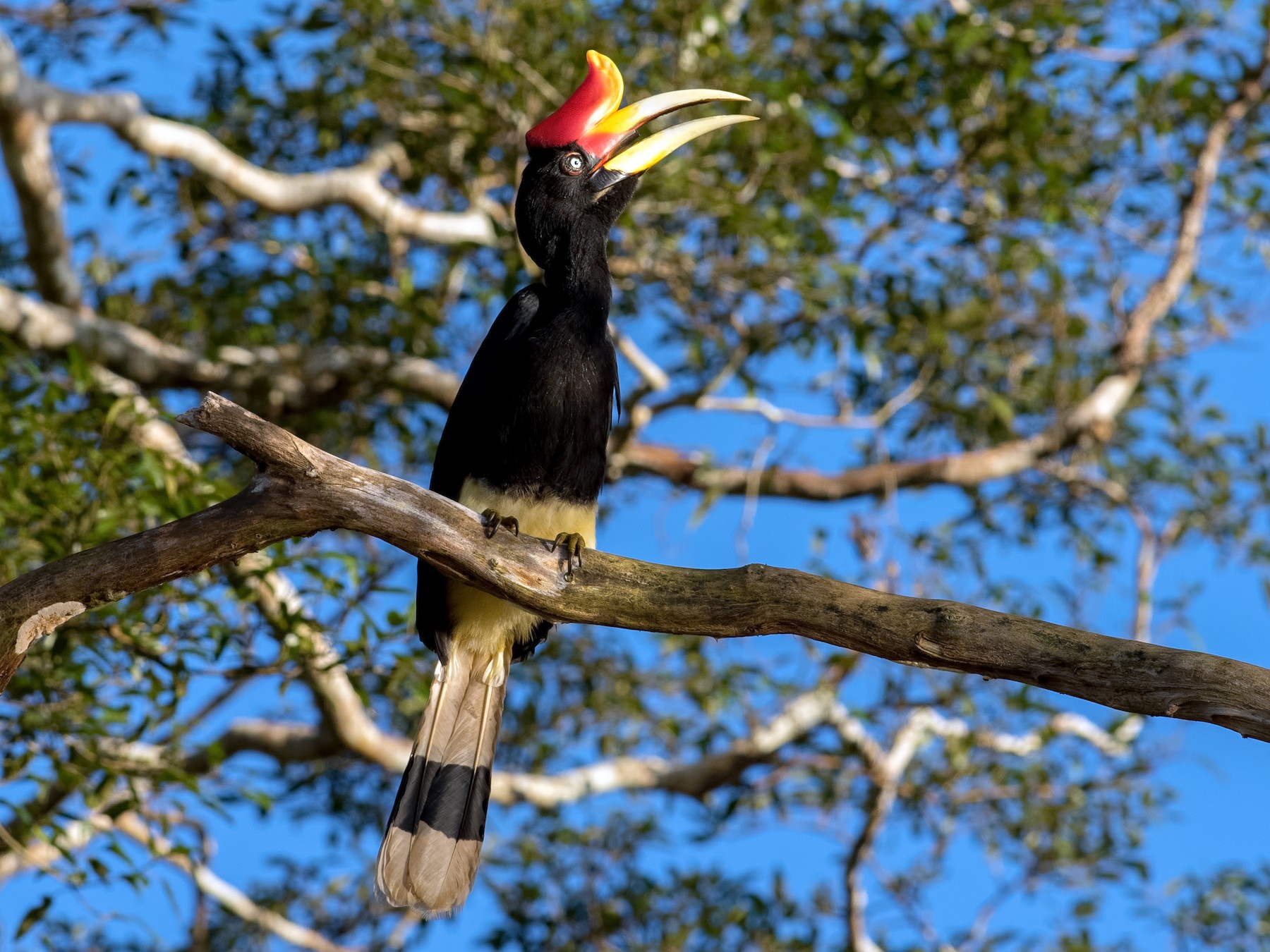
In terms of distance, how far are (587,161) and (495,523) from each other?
44.8 inches

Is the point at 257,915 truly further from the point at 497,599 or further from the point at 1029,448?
the point at 1029,448

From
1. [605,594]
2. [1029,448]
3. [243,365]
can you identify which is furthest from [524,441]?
[1029,448]

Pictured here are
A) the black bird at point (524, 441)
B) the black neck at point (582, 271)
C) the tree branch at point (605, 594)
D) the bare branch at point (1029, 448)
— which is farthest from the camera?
the bare branch at point (1029, 448)

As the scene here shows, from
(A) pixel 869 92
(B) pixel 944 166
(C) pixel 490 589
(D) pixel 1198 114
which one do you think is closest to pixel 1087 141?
(D) pixel 1198 114

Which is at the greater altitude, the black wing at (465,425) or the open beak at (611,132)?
the open beak at (611,132)

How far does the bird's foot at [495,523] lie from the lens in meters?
2.43

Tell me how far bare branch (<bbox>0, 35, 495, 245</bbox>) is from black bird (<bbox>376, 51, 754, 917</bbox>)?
1.50 m

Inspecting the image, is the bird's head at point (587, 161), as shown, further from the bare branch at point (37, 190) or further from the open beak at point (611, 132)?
the bare branch at point (37, 190)

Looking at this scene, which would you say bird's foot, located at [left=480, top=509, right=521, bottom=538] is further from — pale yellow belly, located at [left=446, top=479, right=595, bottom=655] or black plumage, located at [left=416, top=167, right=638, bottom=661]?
black plumage, located at [left=416, top=167, right=638, bottom=661]

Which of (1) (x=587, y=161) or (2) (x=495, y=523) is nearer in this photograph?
(2) (x=495, y=523)

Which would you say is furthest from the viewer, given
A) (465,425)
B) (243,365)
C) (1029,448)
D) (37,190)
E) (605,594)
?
→ (1029,448)

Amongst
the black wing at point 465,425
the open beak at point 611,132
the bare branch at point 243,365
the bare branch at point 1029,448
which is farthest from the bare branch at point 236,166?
the black wing at point 465,425

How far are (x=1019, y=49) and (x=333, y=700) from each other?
3100mm

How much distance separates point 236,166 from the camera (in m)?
4.75
